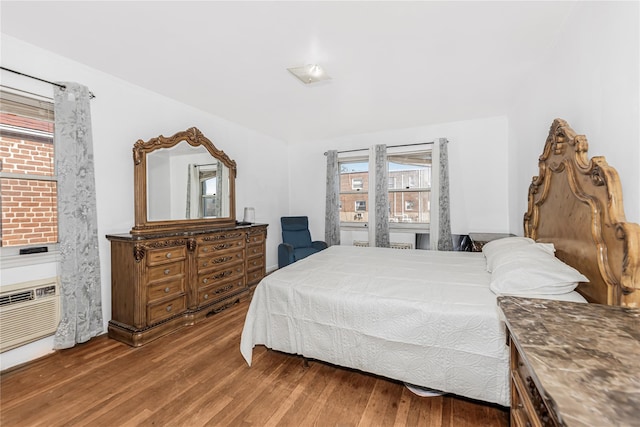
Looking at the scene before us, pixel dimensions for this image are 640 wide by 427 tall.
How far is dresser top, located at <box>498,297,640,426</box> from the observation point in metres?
0.51

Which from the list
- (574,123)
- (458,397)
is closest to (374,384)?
(458,397)

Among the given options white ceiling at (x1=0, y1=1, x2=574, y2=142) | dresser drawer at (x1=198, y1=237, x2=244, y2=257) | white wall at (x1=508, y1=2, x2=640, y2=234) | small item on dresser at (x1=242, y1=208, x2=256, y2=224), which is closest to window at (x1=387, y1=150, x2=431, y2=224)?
white ceiling at (x1=0, y1=1, x2=574, y2=142)

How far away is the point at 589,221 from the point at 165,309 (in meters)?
3.42

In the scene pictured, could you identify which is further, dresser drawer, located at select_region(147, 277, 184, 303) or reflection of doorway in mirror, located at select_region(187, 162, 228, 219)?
reflection of doorway in mirror, located at select_region(187, 162, 228, 219)

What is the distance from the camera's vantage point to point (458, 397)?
1.78m

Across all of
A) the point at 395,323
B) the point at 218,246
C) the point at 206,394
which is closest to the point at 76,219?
the point at 218,246

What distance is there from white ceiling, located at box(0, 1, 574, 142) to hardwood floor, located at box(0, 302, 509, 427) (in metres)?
2.48

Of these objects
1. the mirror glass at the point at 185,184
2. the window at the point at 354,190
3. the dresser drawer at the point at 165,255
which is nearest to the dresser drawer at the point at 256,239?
the mirror glass at the point at 185,184

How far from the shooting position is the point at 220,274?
3318 millimetres

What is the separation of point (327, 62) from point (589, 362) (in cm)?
257

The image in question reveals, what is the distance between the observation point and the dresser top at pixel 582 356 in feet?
1.67

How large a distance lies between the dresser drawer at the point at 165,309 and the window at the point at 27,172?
1029 millimetres

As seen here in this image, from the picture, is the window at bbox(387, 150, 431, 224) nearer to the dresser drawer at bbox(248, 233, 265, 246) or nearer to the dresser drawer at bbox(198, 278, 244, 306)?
the dresser drawer at bbox(248, 233, 265, 246)

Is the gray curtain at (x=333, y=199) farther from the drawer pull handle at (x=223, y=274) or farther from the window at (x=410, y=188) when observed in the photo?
the drawer pull handle at (x=223, y=274)
